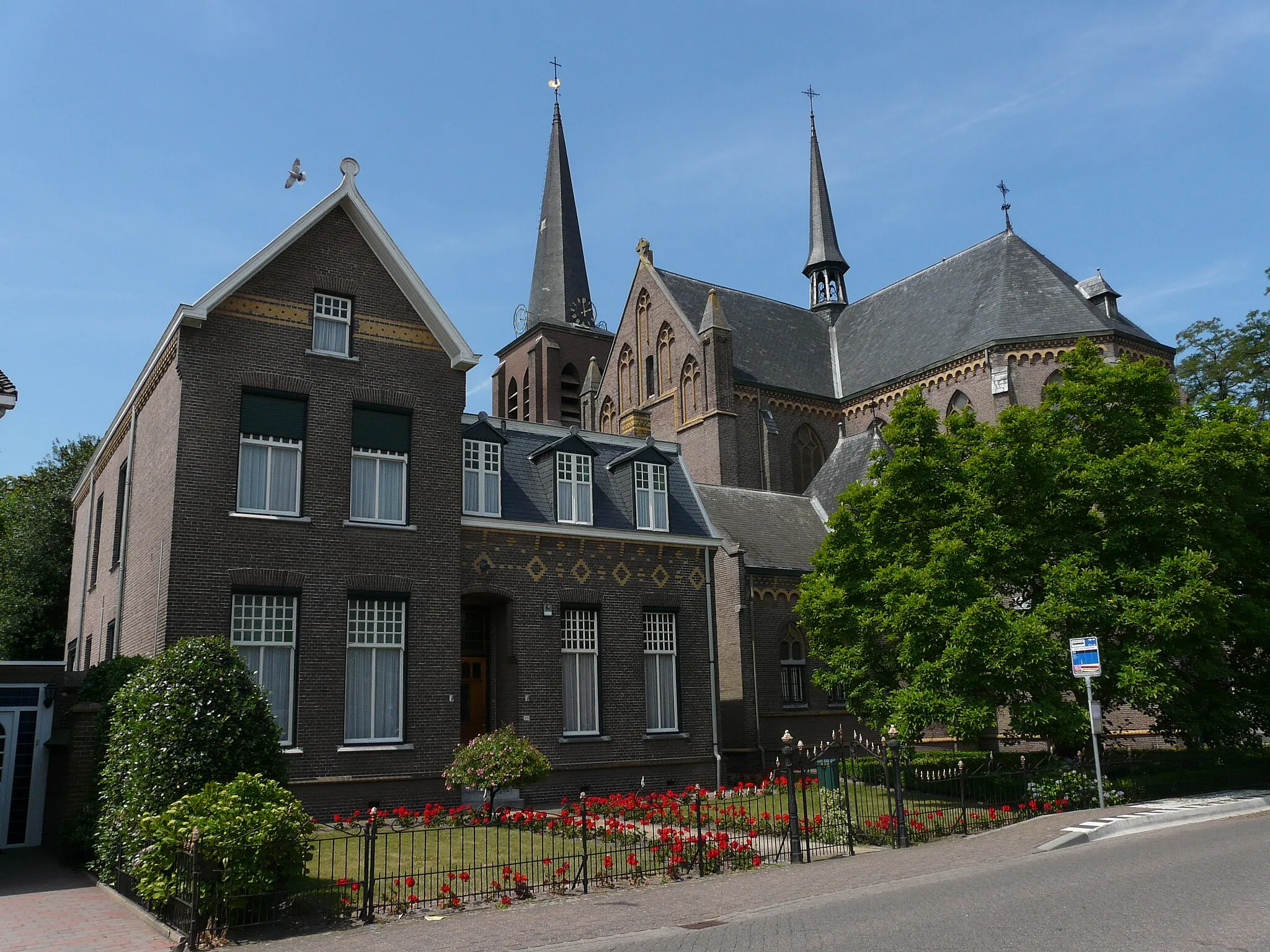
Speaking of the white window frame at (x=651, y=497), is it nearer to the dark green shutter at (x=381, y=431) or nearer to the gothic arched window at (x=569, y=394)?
the dark green shutter at (x=381, y=431)

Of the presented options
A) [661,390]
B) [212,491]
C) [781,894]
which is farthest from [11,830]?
[661,390]

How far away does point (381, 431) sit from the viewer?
19031mm

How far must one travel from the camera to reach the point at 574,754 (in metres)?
20.4

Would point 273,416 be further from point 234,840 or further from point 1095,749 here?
point 1095,749

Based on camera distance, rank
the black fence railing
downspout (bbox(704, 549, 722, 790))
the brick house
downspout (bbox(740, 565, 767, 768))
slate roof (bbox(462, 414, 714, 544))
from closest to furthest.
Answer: the black fence railing < the brick house < slate roof (bbox(462, 414, 714, 544)) < downspout (bbox(704, 549, 722, 790)) < downspout (bbox(740, 565, 767, 768))

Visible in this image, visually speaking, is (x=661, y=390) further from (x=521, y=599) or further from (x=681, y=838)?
(x=681, y=838)

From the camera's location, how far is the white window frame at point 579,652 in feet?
68.1

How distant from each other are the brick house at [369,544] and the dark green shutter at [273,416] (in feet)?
0.11

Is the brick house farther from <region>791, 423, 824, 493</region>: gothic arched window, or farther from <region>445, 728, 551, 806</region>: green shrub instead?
<region>791, 423, 824, 493</region>: gothic arched window

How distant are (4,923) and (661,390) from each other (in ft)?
115

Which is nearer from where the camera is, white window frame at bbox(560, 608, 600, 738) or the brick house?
the brick house

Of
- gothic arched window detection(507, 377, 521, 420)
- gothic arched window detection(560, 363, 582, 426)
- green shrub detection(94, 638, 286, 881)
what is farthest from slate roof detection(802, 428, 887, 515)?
green shrub detection(94, 638, 286, 881)

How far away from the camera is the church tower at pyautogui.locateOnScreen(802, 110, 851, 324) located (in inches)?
2084

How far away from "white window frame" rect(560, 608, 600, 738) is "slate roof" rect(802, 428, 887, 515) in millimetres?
16436
